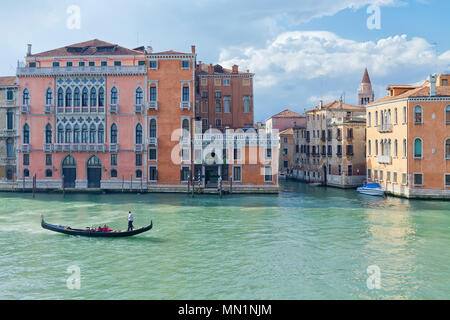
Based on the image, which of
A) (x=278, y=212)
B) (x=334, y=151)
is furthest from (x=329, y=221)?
(x=334, y=151)

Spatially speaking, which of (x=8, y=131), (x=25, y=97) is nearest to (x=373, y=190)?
(x=25, y=97)

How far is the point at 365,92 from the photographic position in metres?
68.1

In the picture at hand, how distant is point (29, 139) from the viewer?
39.2m

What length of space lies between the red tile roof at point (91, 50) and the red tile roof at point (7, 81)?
10.6ft

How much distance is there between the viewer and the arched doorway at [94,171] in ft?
128

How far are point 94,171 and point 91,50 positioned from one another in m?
10.6

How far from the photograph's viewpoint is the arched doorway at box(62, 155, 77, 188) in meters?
39.1

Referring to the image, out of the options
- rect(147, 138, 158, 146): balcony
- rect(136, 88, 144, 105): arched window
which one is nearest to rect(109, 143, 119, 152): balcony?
rect(147, 138, 158, 146): balcony

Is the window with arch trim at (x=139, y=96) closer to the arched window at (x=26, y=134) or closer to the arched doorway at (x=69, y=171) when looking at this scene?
the arched doorway at (x=69, y=171)

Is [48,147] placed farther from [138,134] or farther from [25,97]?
[138,134]

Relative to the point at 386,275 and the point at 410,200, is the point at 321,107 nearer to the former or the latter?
the point at 410,200

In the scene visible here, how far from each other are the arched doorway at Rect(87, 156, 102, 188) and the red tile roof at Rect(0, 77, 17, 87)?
10.0m

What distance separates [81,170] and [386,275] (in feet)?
97.0

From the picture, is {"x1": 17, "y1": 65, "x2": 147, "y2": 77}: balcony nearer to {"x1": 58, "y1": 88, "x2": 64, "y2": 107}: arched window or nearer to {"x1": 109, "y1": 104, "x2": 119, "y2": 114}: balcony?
{"x1": 58, "y1": 88, "x2": 64, "y2": 107}: arched window
